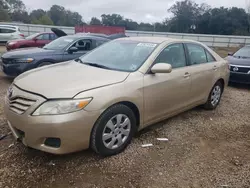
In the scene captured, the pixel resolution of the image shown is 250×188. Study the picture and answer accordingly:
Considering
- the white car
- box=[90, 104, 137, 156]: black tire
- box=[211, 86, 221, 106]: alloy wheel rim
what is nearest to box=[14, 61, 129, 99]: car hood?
box=[90, 104, 137, 156]: black tire

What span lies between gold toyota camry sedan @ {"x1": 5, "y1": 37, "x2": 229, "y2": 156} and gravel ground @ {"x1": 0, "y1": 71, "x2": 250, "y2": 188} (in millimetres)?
266

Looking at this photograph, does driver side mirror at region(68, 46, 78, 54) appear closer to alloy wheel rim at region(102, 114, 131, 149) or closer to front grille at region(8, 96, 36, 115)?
front grille at region(8, 96, 36, 115)

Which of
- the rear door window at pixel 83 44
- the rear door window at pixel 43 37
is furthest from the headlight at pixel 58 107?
the rear door window at pixel 43 37

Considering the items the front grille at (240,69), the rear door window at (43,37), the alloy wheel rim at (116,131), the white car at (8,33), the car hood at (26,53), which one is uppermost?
the white car at (8,33)

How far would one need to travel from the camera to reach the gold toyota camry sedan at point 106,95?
2594mm

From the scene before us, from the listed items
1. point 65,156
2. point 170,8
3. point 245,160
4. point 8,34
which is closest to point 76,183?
point 65,156

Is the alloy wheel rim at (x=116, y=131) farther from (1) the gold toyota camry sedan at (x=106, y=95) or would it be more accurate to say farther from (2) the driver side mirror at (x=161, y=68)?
(2) the driver side mirror at (x=161, y=68)

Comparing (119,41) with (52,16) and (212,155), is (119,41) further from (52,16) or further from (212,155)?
(52,16)

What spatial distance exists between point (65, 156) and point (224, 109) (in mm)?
3645

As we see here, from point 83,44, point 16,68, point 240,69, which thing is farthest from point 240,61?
point 16,68

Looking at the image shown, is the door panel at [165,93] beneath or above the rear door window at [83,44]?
beneath

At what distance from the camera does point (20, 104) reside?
2.72 meters

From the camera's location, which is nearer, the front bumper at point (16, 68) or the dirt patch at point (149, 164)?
the dirt patch at point (149, 164)

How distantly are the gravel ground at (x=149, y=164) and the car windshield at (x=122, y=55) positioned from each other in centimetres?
112
